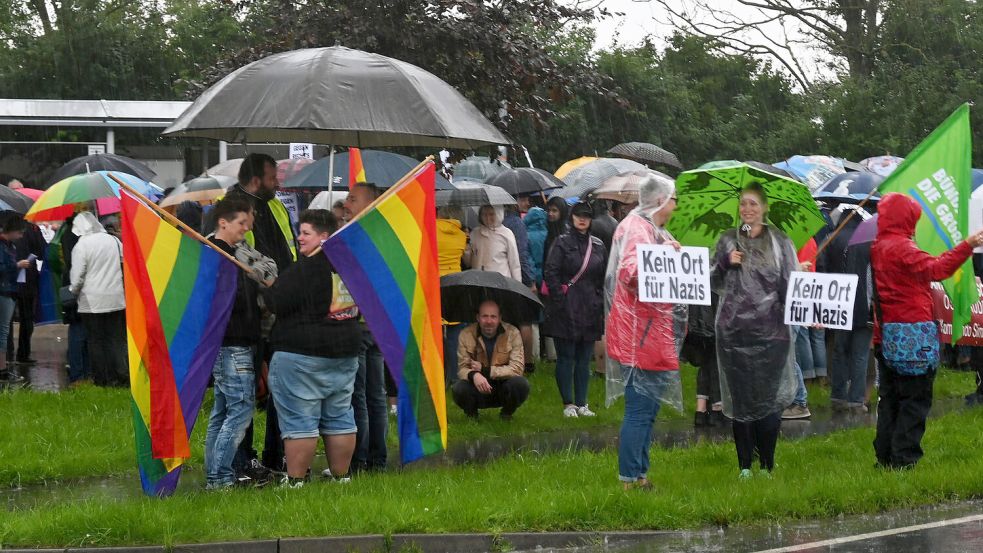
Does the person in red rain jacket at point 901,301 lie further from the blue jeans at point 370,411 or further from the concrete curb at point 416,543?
the blue jeans at point 370,411

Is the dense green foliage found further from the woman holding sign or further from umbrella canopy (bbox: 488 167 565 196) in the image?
the woman holding sign

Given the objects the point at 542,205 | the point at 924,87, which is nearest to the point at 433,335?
the point at 542,205

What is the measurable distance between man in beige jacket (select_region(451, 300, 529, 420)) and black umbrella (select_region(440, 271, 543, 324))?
118 millimetres

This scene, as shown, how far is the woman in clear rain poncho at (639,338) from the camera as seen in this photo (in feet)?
27.9

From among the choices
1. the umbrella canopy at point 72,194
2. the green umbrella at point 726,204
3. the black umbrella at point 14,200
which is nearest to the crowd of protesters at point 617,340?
the green umbrella at point 726,204

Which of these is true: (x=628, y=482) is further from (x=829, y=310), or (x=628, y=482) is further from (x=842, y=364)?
(x=842, y=364)

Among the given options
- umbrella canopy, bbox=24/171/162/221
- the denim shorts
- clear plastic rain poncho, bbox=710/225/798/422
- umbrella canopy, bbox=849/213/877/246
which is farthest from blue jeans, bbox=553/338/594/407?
umbrella canopy, bbox=24/171/162/221

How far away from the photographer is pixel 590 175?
19672 mm

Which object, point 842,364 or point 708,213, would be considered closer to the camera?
point 708,213

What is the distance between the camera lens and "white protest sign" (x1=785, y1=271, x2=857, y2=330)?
29.3ft

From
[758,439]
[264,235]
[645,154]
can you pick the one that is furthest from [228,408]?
[645,154]

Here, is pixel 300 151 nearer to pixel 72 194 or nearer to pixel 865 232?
pixel 72 194

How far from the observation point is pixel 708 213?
32.6 feet

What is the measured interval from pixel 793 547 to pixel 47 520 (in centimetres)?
409
